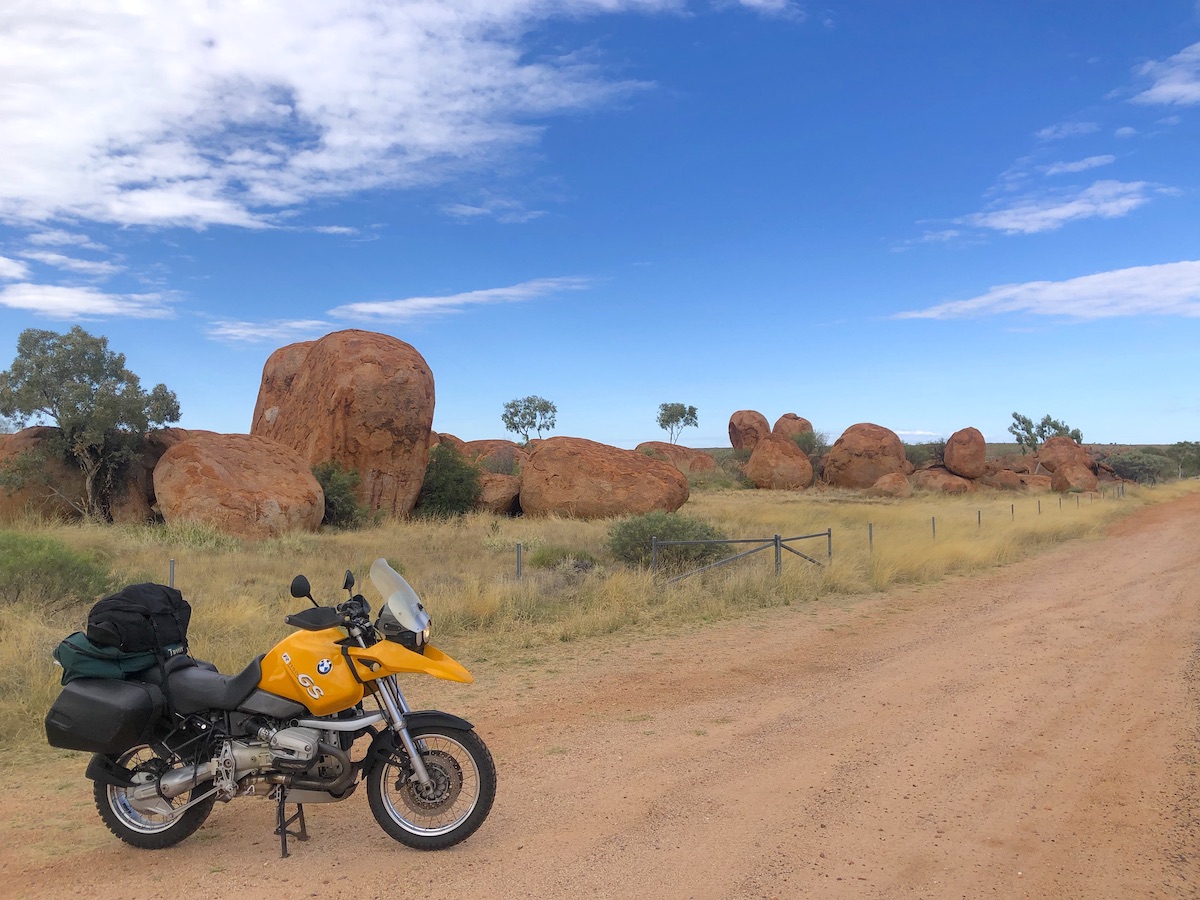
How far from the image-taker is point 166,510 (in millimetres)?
18062

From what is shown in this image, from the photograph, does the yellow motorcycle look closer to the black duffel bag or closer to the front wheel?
the front wheel

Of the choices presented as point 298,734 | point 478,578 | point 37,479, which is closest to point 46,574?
point 478,578

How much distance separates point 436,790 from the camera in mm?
4395

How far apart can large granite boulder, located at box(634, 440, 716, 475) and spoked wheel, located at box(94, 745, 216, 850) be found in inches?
1878

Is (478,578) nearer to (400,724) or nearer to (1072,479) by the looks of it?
(400,724)

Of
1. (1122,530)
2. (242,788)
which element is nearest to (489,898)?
(242,788)

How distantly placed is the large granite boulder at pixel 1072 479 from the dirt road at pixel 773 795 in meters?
42.3

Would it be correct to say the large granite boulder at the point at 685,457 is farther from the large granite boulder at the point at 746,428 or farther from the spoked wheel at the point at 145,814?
the spoked wheel at the point at 145,814

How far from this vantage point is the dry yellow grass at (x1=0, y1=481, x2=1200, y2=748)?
8781 mm

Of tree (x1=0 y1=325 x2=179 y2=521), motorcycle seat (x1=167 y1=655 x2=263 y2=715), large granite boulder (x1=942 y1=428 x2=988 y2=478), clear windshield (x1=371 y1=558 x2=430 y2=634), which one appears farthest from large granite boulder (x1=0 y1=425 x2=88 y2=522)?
large granite boulder (x1=942 y1=428 x2=988 y2=478)

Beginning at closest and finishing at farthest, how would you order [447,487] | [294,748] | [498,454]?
[294,748], [447,487], [498,454]

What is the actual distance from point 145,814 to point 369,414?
62.1 ft

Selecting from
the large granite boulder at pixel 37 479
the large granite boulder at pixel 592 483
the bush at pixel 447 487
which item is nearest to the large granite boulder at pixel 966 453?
the large granite boulder at pixel 592 483

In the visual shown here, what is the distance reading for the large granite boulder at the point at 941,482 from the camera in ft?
149
